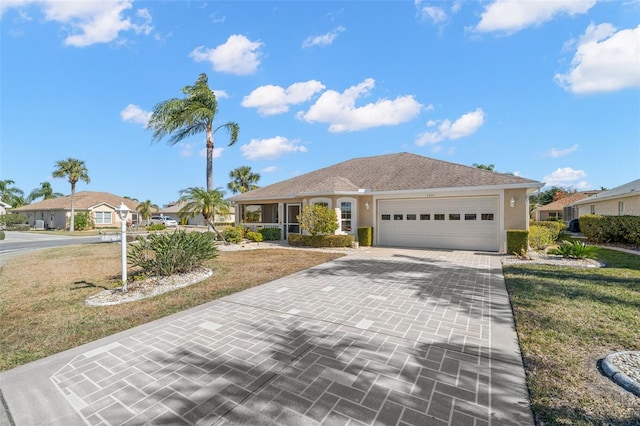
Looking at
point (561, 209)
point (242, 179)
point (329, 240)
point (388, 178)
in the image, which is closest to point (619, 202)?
point (388, 178)

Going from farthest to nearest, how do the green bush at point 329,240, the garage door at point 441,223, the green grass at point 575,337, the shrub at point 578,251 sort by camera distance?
1. the green bush at point 329,240
2. the garage door at point 441,223
3. the shrub at point 578,251
4. the green grass at point 575,337

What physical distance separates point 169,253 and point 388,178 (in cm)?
1205

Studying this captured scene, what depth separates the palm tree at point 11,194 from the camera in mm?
48844

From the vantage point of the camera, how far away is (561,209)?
119 ft

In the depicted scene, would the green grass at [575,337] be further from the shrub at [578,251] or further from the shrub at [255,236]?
the shrub at [255,236]

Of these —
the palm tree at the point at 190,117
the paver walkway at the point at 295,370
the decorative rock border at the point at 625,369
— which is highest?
the palm tree at the point at 190,117

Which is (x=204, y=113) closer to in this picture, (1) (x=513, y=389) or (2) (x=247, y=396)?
(2) (x=247, y=396)

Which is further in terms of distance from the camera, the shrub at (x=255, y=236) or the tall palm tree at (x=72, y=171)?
the tall palm tree at (x=72, y=171)

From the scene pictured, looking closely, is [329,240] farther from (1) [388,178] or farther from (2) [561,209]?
(2) [561,209]

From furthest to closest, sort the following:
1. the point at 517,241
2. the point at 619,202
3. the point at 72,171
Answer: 1. the point at 72,171
2. the point at 619,202
3. the point at 517,241

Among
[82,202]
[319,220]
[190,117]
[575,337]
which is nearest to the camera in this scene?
[575,337]

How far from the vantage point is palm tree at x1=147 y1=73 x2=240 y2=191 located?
16906 mm

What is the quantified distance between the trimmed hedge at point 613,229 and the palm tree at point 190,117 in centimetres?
2243

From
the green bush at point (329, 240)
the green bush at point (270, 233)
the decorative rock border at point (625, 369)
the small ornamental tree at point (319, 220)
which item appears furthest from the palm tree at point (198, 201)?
the decorative rock border at point (625, 369)
